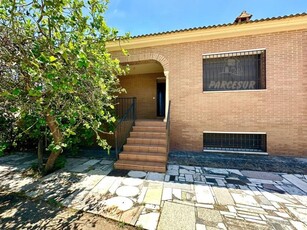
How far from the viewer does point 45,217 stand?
266 cm

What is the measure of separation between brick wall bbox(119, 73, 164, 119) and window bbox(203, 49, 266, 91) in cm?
314

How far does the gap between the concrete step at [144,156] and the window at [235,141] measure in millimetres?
2333

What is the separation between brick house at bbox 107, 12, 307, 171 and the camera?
206 inches

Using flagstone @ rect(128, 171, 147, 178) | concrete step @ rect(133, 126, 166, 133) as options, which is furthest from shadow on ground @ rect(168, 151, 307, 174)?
flagstone @ rect(128, 171, 147, 178)

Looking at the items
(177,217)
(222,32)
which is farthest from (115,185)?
(222,32)

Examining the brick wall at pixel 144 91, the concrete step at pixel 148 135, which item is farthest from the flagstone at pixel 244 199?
the brick wall at pixel 144 91

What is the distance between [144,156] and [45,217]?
2.64m

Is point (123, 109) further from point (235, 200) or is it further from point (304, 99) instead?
point (304, 99)

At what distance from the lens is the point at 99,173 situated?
14.1 feet

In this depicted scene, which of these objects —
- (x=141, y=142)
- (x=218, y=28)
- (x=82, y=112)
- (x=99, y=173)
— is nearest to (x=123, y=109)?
(x=141, y=142)

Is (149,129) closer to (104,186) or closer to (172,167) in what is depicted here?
(172,167)

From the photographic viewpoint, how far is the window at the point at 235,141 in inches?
227

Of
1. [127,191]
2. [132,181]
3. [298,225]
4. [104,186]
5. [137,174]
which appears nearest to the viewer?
[298,225]

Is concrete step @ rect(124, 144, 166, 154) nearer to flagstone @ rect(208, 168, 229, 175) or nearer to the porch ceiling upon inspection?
flagstone @ rect(208, 168, 229, 175)
